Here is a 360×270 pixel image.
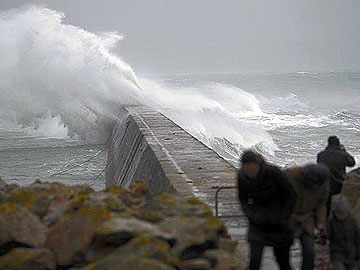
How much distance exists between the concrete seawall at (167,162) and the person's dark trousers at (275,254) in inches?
106

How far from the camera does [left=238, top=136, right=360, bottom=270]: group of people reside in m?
3.42

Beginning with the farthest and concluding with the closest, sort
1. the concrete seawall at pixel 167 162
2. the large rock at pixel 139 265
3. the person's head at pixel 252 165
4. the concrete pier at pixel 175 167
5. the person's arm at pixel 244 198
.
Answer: the concrete seawall at pixel 167 162 < the concrete pier at pixel 175 167 < the person's arm at pixel 244 198 < the person's head at pixel 252 165 < the large rock at pixel 139 265

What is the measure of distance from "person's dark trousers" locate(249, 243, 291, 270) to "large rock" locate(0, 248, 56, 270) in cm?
142

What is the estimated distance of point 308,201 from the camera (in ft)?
12.3

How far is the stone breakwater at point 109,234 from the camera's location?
3.54m

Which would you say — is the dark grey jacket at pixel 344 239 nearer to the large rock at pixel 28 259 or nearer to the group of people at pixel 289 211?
the group of people at pixel 289 211

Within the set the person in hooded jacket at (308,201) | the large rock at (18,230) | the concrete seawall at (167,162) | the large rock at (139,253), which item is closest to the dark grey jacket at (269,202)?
the person in hooded jacket at (308,201)

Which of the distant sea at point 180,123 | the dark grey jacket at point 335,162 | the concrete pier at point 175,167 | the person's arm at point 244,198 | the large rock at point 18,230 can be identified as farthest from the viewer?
the distant sea at point 180,123

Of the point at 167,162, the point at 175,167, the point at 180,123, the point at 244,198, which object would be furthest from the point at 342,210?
the point at 180,123

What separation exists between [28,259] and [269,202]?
172cm

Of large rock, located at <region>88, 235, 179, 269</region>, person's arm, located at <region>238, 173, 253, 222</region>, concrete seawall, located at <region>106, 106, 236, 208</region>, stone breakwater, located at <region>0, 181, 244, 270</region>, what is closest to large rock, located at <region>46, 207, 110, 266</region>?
stone breakwater, located at <region>0, 181, 244, 270</region>

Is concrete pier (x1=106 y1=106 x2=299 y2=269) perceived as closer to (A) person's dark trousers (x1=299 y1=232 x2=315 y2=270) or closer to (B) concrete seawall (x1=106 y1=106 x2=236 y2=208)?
(B) concrete seawall (x1=106 y1=106 x2=236 y2=208)

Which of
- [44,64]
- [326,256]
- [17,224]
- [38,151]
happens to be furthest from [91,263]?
[44,64]

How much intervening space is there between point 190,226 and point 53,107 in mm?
21493
